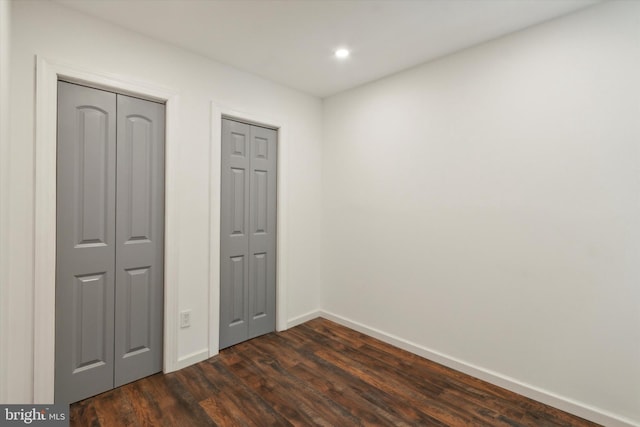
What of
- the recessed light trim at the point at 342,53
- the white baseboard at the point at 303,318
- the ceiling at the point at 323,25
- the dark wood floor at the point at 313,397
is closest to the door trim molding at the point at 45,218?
the dark wood floor at the point at 313,397

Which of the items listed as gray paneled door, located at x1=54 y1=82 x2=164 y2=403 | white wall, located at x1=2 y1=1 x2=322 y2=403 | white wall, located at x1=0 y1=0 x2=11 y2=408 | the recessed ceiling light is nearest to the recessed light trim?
the recessed ceiling light

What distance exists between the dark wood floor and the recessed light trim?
2580mm

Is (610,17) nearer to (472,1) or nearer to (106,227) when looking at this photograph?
(472,1)

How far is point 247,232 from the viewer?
2.93 metres

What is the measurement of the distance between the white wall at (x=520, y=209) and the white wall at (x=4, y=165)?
2619 mm

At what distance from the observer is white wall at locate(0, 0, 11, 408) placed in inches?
57.8

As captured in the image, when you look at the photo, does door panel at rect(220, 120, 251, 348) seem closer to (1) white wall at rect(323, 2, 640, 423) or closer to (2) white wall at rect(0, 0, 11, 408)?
(1) white wall at rect(323, 2, 640, 423)

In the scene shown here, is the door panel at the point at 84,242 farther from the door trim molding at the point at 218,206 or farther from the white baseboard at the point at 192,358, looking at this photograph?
the door trim molding at the point at 218,206

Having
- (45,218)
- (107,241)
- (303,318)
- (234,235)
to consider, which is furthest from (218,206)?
(303,318)

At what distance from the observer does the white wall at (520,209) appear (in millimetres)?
1812

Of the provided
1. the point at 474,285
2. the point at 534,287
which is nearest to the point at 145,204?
the point at 474,285

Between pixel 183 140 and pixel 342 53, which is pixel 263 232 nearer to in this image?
pixel 183 140

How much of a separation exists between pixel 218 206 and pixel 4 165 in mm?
1313

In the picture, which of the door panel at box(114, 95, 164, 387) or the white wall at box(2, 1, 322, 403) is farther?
the door panel at box(114, 95, 164, 387)
